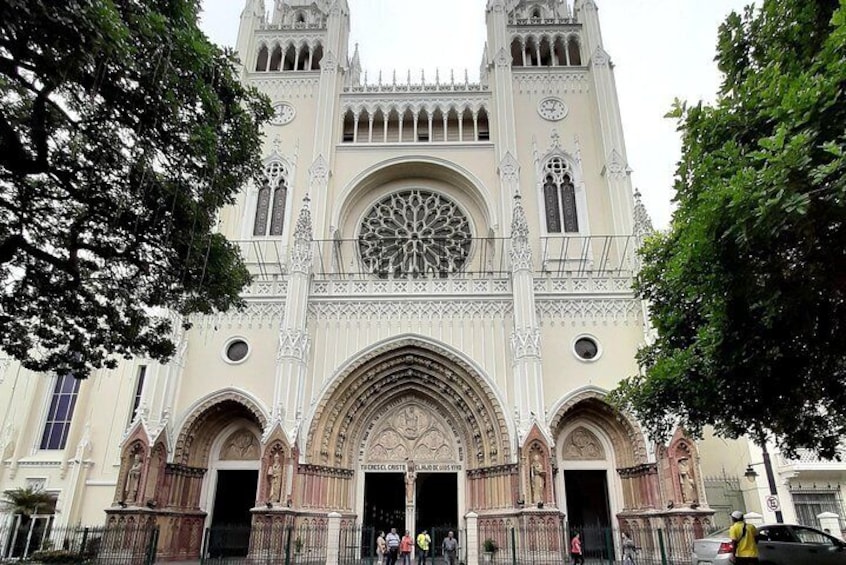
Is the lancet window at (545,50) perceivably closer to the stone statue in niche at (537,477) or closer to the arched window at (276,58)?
the arched window at (276,58)

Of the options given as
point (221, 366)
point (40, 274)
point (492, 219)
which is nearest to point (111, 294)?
point (40, 274)

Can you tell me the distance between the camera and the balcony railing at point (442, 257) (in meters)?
21.1

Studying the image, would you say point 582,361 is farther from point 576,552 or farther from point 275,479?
point 275,479

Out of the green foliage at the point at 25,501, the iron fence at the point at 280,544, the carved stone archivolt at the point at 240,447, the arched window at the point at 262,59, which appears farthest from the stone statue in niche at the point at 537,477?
the arched window at the point at 262,59

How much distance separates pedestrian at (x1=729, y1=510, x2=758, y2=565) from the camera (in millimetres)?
7691

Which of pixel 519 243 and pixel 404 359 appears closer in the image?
pixel 404 359

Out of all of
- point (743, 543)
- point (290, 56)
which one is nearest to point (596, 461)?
point (743, 543)

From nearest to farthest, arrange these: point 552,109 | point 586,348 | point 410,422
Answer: point 586,348, point 410,422, point 552,109

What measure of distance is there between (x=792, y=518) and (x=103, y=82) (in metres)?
23.4

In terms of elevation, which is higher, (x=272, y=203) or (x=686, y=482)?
(x=272, y=203)

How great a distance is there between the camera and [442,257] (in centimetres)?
2319

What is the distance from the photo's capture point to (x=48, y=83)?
798 cm

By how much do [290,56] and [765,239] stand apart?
26084 mm

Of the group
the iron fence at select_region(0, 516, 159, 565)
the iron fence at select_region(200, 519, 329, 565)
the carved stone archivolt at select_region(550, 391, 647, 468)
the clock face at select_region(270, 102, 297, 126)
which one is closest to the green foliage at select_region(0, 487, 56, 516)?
the iron fence at select_region(0, 516, 159, 565)
